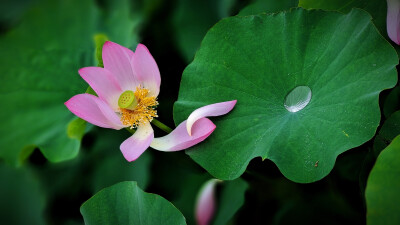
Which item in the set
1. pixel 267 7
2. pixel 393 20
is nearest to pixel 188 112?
pixel 267 7

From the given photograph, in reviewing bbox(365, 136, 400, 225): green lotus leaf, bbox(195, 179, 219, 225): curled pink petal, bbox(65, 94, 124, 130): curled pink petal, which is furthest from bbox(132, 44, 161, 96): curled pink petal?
bbox(365, 136, 400, 225): green lotus leaf

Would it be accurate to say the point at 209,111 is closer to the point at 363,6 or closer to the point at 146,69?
the point at 146,69

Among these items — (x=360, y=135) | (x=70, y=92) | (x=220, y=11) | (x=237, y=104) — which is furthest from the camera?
(x=220, y=11)

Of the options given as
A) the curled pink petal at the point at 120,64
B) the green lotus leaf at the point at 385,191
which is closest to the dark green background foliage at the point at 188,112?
the green lotus leaf at the point at 385,191

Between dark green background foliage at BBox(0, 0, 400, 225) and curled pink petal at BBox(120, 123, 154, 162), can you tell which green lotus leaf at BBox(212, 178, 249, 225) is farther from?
curled pink petal at BBox(120, 123, 154, 162)

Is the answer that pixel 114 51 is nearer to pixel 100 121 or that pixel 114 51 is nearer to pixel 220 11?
pixel 100 121

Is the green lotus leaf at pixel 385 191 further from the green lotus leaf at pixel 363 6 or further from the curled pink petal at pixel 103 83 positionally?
the curled pink petal at pixel 103 83

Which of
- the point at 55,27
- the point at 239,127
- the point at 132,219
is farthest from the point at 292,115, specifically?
the point at 55,27
